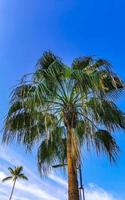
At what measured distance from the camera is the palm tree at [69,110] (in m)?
7.61

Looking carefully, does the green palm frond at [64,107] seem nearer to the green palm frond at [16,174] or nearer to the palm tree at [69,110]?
the palm tree at [69,110]

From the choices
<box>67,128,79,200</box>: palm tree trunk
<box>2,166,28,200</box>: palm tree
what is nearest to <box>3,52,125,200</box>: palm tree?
<box>67,128,79,200</box>: palm tree trunk

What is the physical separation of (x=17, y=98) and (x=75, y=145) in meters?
2.43

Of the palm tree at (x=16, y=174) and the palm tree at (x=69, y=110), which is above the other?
the palm tree at (x=16, y=174)

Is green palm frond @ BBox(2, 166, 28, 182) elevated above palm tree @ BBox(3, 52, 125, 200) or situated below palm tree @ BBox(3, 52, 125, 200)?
above

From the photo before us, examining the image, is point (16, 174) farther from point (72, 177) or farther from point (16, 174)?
point (72, 177)

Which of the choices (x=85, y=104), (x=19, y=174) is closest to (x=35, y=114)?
(x=85, y=104)

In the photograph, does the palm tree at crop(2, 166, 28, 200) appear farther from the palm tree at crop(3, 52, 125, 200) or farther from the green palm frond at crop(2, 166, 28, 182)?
the palm tree at crop(3, 52, 125, 200)

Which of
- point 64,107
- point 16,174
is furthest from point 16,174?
point 64,107

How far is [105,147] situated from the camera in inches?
336

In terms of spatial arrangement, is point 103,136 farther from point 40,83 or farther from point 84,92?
point 40,83

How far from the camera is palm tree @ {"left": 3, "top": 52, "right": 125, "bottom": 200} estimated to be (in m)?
7.61

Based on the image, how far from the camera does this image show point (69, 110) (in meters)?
8.14

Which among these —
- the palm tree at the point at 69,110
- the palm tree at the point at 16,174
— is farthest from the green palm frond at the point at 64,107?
the palm tree at the point at 16,174
